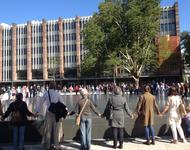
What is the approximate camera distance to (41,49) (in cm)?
9831

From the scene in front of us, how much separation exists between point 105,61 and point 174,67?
30.6m

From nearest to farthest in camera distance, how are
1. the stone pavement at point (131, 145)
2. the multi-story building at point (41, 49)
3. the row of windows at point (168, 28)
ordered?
the stone pavement at point (131, 145) < the row of windows at point (168, 28) < the multi-story building at point (41, 49)

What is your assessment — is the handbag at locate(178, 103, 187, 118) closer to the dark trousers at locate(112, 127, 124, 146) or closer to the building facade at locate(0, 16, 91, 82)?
the dark trousers at locate(112, 127, 124, 146)

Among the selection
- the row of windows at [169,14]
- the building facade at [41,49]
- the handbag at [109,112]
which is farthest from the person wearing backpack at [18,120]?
the building facade at [41,49]

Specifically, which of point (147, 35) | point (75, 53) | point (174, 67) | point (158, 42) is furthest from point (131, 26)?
point (75, 53)

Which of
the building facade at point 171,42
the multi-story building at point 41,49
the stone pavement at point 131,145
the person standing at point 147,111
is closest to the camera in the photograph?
the stone pavement at point 131,145

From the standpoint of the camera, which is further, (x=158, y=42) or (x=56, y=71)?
(x=56, y=71)

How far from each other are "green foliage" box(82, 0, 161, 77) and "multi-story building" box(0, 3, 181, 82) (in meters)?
37.0

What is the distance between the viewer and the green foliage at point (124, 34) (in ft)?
177

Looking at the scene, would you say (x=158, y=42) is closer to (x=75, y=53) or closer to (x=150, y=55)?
(x=150, y=55)

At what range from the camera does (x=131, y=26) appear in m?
53.9

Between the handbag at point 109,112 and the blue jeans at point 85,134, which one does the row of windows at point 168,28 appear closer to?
the handbag at point 109,112

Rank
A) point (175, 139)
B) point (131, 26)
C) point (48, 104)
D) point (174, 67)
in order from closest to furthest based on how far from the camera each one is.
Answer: point (48, 104)
point (175, 139)
point (131, 26)
point (174, 67)

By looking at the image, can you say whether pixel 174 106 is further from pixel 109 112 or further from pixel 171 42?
pixel 171 42
